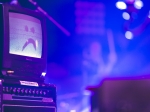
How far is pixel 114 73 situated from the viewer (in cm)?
306

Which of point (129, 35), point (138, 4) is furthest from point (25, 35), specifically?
point (138, 4)

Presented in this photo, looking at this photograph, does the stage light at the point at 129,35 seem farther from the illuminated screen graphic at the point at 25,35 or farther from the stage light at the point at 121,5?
the illuminated screen graphic at the point at 25,35

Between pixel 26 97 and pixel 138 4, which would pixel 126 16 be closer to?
pixel 138 4

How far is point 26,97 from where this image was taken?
191cm

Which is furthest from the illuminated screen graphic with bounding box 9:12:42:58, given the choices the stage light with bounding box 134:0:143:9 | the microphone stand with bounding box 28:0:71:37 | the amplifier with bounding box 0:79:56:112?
the stage light with bounding box 134:0:143:9

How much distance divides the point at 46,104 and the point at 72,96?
0.95 meters

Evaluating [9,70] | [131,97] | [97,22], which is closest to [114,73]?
[97,22]

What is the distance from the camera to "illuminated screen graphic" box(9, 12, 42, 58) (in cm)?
203

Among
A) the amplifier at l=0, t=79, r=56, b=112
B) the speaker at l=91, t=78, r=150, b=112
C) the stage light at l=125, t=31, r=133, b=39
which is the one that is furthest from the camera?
the stage light at l=125, t=31, r=133, b=39

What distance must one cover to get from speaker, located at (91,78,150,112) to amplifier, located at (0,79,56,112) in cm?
117

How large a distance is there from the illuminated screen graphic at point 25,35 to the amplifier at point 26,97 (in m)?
0.24

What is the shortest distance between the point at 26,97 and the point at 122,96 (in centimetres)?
128

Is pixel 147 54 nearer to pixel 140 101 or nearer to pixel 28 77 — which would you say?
pixel 28 77

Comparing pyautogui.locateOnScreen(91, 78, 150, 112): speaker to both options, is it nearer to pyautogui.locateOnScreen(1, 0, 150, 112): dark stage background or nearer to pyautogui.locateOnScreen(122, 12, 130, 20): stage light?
pyautogui.locateOnScreen(1, 0, 150, 112): dark stage background
